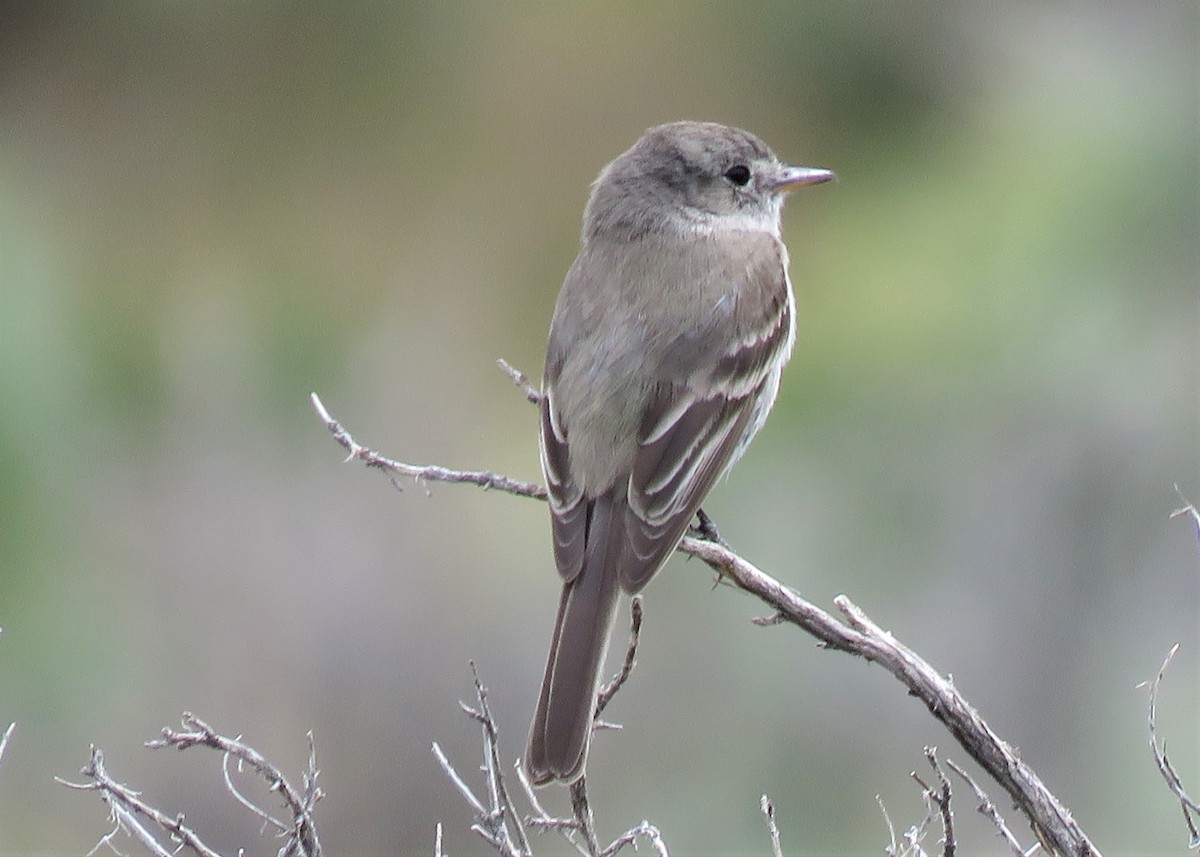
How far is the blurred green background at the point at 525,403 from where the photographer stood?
7113 mm

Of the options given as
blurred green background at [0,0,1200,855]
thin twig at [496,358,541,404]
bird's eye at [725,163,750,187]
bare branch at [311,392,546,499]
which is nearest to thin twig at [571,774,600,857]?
bare branch at [311,392,546,499]

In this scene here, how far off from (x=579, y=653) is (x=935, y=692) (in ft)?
3.67

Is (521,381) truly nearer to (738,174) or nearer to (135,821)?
(738,174)

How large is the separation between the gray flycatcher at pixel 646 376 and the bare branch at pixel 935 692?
0.50m

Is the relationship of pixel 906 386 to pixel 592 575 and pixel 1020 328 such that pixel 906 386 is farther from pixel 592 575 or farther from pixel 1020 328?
pixel 592 575

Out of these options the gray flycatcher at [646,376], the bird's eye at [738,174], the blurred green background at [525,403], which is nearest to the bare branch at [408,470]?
the gray flycatcher at [646,376]

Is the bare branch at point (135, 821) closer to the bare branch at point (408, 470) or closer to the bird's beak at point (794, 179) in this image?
the bare branch at point (408, 470)

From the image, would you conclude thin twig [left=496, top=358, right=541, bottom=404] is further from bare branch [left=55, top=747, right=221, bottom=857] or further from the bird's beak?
bare branch [left=55, top=747, right=221, bottom=857]

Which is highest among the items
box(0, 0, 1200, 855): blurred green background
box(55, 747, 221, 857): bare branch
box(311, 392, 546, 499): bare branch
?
box(311, 392, 546, 499): bare branch

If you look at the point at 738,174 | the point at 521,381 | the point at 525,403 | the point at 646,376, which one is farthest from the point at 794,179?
the point at 525,403

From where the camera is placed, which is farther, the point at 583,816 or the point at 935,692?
the point at 935,692

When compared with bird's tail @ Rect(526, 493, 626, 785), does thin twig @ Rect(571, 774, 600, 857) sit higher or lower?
higher

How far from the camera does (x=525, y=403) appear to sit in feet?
28.8

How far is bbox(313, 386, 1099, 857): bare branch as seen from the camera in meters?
2.81
